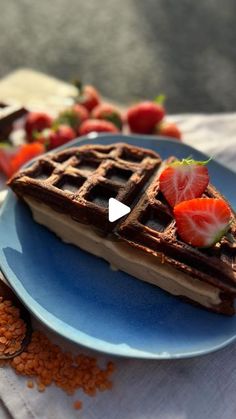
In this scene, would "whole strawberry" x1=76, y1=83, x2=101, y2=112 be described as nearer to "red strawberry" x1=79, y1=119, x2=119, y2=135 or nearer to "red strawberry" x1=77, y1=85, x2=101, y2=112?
"red strawberry" x1=77, y1=85, x2=101, y2=112

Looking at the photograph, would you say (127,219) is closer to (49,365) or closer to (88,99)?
(49,365)

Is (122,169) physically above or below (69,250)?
above

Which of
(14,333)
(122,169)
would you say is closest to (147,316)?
(14,333)

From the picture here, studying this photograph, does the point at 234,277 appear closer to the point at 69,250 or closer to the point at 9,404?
the point at 69,250

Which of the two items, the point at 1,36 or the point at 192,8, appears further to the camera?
the point at 192,8

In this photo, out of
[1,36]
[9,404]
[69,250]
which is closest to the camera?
[9,404]

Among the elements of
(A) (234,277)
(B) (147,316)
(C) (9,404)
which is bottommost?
(C) (9,404)

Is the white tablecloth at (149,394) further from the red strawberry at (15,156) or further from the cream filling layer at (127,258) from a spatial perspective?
the red strawberry at (15,156)
